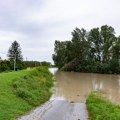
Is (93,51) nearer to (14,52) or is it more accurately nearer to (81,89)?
(14,52)

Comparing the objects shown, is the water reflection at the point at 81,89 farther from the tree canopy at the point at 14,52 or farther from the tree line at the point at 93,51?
the tree canopy at the point at 14,52

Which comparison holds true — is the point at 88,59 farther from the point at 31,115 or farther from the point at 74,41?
the point at 31,115

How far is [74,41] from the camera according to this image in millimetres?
87062

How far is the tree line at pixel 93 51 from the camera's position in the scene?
264ft

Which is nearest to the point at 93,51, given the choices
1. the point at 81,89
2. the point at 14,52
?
the point at 14,52

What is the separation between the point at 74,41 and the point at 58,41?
16595 mm

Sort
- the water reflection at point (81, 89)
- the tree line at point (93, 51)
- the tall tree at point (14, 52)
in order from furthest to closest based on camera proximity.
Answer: the tall tree at point (14, 52) < the tree line at point (93, 51) < the water reflection at point (81, 89)

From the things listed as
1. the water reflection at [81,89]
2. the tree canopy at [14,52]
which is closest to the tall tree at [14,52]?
the tree canopy at [14,52]

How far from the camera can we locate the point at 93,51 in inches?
3371

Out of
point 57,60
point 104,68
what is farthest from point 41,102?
point 57,60

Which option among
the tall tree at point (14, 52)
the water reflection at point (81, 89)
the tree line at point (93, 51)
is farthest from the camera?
the tall tree at point (14, 52)

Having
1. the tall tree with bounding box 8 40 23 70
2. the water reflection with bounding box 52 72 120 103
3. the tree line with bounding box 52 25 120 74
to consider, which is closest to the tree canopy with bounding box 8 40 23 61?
the tall tree with bounding box 8 40 23 70

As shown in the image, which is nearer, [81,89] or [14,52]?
[81,89]

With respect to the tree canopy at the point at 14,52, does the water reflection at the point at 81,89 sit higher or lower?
lower
